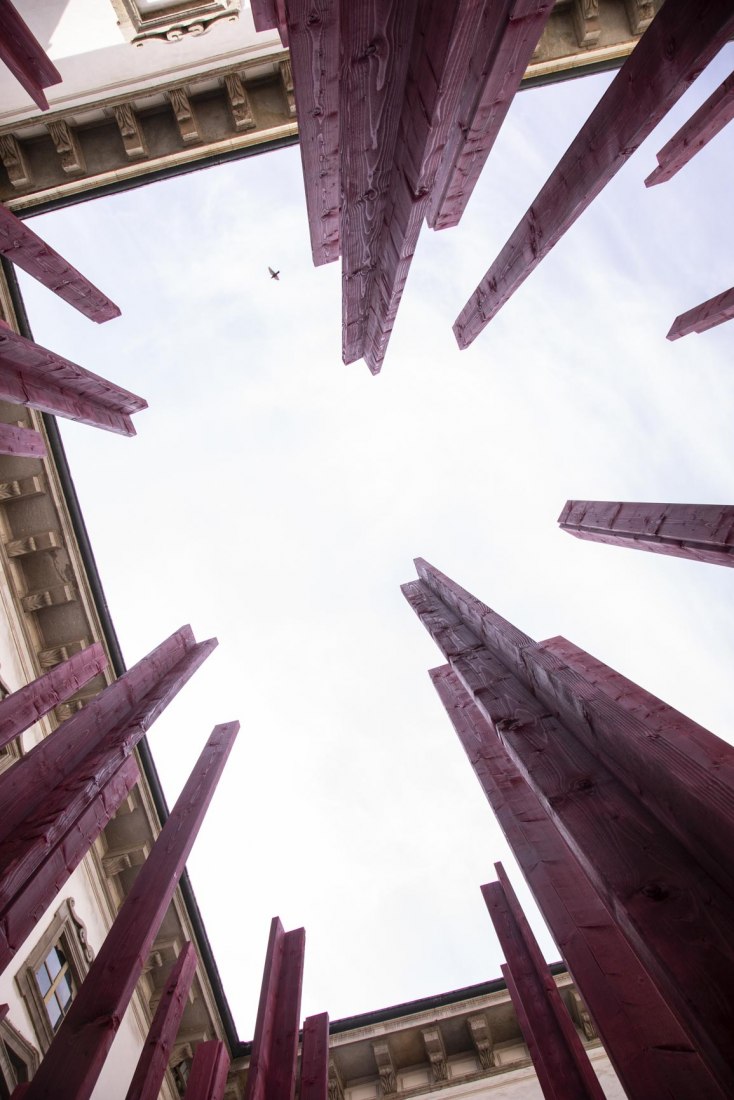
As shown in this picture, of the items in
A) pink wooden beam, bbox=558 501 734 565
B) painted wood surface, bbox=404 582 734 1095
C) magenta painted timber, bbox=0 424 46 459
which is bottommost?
painted wood surface, bbox=404 582 734 1095

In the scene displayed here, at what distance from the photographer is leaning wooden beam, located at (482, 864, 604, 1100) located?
3.34 meters

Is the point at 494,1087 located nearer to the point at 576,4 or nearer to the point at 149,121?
the point at 149,121

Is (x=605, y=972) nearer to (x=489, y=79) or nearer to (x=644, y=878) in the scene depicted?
(x=644, y=878)

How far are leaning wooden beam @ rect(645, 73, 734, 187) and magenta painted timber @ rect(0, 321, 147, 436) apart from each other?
7.47 m

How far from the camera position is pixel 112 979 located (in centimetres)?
289

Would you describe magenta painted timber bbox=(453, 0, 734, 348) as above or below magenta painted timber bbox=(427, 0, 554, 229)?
below

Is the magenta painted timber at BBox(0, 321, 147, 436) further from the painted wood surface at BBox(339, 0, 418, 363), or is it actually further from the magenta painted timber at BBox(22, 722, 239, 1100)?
the magenta painted timber at BBox(22, 722, 239, 1100)

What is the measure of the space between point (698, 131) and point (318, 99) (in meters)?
6.42

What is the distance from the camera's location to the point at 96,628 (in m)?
11.6

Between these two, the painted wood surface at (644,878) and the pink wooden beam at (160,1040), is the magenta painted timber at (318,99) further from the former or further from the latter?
the pink wooden beam at (160,1040)

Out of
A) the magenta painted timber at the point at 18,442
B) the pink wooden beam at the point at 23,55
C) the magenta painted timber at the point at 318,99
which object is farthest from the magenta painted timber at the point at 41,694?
the pink wooden beam at the point at 23,55

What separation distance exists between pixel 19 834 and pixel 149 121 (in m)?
12.1

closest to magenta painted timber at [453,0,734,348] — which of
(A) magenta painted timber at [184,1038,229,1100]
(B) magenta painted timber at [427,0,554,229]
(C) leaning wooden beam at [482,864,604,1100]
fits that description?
(B) magenta painted timber at [427,0,554,229]

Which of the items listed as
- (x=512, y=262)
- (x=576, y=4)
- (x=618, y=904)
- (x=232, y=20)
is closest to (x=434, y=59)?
(x=512, y=262)
